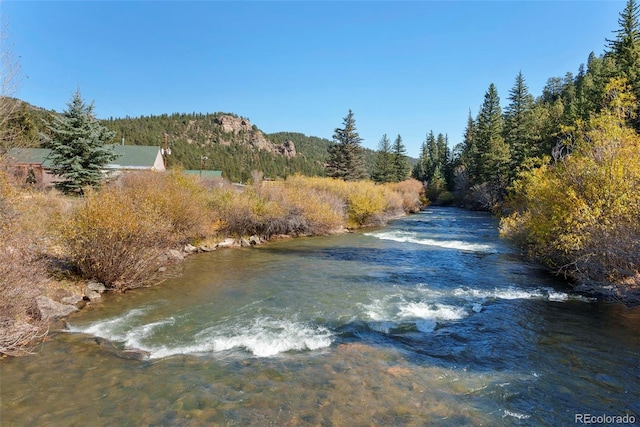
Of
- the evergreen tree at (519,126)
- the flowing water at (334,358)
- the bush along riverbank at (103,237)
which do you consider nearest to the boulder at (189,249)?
the bush along riverbank at (103,237)

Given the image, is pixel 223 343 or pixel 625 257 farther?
pixel 625 257

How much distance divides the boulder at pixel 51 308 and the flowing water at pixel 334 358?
0.44m

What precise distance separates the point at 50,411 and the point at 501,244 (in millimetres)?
25070

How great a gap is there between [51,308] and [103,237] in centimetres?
272

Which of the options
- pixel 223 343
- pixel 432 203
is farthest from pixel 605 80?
pixel 432 203

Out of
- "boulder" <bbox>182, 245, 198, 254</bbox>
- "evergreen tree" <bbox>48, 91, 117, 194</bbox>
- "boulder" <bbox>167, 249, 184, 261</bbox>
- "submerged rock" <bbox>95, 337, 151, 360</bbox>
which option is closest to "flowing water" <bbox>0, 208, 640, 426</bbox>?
"submerged rock" <bbox>95, 337, 151, 360</bbox>

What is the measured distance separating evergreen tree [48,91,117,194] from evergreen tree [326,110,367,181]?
36.2m

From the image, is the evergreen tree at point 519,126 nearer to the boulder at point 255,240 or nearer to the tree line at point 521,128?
the tree line at point 521,128

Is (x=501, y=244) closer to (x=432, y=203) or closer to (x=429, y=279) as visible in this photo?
(x=429, y=279)

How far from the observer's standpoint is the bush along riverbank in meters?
8.81

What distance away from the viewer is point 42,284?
33.6 feet

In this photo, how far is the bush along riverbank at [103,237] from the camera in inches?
347

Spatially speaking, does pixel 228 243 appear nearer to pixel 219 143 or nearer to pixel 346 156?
pixel 346 156

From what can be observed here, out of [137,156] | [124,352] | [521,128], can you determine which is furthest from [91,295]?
[521,128]
